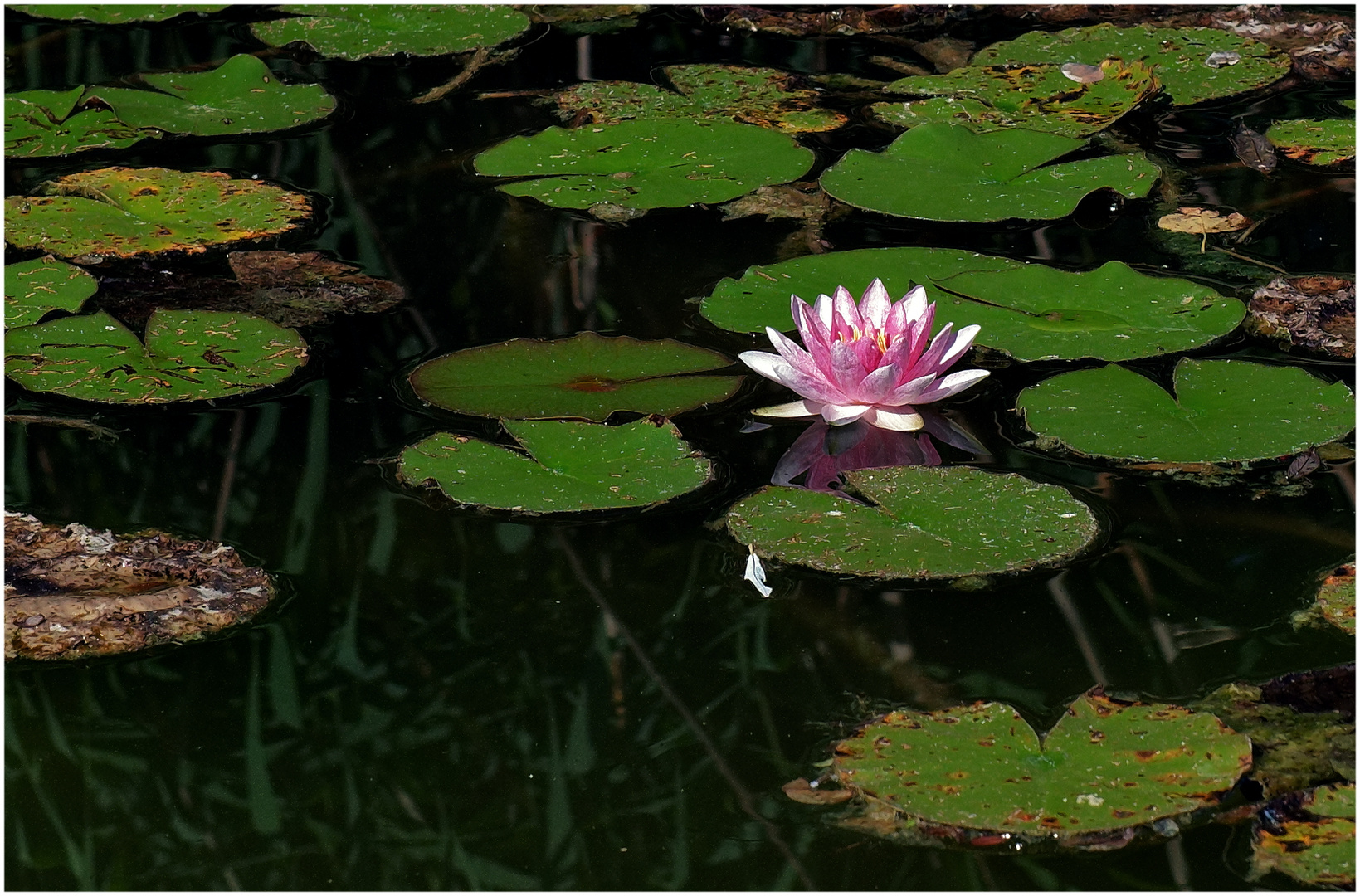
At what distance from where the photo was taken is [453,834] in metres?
1.72

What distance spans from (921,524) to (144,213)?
2.18m

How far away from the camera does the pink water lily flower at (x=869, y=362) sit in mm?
2486

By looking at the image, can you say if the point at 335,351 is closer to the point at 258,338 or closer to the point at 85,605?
the point at 258,338

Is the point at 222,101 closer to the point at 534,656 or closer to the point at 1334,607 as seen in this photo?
the point at 534,656

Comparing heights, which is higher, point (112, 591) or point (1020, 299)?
point (1020, 299)

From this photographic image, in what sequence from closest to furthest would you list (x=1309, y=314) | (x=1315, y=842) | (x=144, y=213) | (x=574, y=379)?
(x=1315, y=842)
(x=574, y=379)
(x=1309, y=314)
(x=144, y=213)

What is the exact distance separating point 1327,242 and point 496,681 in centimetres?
229

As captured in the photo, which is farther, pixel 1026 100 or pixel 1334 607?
pixel 1026 100

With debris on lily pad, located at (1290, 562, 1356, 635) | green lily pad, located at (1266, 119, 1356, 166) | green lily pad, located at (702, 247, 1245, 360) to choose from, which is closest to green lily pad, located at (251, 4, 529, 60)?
green lily pad, located at (702, 247, 1245, 360)

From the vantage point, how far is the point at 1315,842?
1.60 m

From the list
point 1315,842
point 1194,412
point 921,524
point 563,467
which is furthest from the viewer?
point 1194,412

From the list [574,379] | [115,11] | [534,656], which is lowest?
[534,656]

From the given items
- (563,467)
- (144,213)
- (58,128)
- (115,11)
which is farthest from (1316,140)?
(115,11)

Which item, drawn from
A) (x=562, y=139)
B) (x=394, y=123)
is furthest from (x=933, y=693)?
(x=394, y=123)
